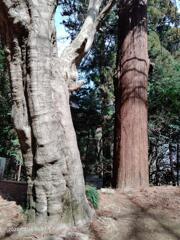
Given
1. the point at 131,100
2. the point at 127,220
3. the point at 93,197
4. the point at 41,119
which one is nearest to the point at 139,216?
the point at 127,220

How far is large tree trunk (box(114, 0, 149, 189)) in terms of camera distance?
5.16 metres

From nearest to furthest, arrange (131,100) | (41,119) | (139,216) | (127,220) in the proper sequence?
(41,119) < (127,220) < (139,216) < (131,100)

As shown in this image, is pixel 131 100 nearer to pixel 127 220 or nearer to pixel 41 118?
pixel 127 220

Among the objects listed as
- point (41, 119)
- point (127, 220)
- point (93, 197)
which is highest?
point (41, 119)

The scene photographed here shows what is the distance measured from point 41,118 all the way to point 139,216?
163 centimetres

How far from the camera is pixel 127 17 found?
5895 mm

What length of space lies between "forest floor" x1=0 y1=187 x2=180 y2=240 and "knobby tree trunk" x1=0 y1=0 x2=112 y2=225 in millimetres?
183

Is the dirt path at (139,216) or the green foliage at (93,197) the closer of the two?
the dirt path at (139,216)

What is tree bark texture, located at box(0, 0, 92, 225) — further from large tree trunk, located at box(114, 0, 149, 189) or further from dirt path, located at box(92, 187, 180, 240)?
large tree trunk, located at box(114, 0, 149, 189)

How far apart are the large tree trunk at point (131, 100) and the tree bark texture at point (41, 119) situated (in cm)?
177

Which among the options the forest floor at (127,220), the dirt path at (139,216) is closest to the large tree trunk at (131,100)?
the dirt path at (139,216)

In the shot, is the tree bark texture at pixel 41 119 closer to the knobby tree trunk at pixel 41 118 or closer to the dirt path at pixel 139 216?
the knobby tree trunk at pixel 41 118

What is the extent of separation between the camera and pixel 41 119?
3293 millimetres

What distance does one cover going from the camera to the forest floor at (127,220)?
3.18 meters
